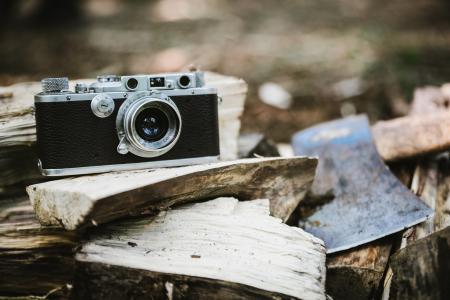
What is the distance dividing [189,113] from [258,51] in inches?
131

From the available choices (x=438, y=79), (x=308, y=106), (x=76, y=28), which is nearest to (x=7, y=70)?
(x=76, y=28)

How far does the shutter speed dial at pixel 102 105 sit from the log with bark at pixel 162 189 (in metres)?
0.23

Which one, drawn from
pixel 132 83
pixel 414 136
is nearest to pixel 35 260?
pixel 132 83

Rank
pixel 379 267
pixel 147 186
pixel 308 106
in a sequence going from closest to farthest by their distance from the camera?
pixel 147 186 → pixel 379 267 → pixel 308 106

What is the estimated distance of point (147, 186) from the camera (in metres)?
1.44

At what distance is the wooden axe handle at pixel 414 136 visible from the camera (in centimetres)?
209

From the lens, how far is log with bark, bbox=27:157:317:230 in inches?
54.6

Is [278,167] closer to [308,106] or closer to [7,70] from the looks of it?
[308,106]

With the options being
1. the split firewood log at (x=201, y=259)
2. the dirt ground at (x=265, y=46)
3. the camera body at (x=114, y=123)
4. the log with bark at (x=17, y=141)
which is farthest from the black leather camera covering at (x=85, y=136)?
the dirt ground at (x=265, y=46)

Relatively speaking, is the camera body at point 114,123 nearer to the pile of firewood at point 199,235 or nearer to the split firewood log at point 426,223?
the pile of firewood at point 199,235

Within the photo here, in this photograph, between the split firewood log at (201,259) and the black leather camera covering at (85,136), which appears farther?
the black leather camera covering at (85,136)

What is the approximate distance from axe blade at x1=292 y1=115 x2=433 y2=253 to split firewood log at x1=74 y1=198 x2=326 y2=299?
29 centimetres

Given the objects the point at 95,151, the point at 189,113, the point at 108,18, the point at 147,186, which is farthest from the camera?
the point at 108,18

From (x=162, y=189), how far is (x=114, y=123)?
1.30 ft
